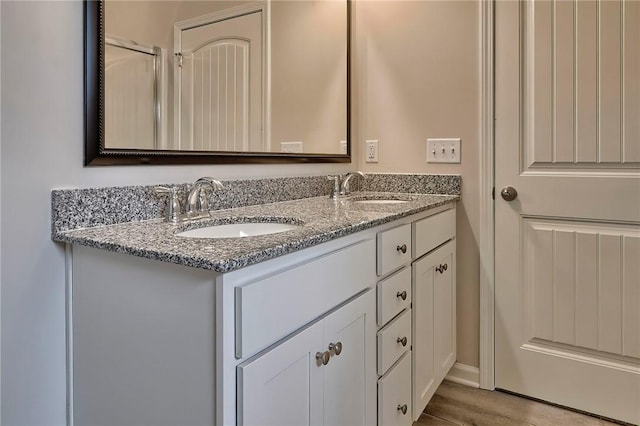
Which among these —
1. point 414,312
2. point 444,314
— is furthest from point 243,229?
point 444,314

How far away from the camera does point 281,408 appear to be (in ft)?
3.08

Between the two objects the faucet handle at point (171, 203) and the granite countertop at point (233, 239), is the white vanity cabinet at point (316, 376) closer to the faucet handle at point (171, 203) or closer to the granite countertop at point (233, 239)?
the granite countertop at point (233, 239)

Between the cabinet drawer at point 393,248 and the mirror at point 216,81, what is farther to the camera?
the cabinet drawer at point 393,248

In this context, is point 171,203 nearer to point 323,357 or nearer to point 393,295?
point 323,357

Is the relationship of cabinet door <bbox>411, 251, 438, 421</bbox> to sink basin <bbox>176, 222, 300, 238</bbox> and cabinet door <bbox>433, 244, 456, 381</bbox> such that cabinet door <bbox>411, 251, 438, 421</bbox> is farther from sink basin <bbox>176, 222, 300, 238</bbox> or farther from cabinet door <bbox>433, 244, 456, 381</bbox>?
sink basin <bbox>176, 222, 300, 238</bbox>

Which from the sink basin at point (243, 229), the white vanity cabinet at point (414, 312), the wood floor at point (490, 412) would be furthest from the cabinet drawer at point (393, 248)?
the wood floor at point (490, 412)

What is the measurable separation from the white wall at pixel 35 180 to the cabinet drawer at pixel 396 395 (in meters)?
0.86

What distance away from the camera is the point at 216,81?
1507 millimetres

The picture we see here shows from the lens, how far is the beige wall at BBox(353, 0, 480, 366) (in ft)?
6.72

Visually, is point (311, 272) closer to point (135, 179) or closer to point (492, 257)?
point (135, 179)

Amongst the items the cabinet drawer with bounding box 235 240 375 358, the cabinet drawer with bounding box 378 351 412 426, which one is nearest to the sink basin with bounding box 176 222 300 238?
the cabinet drawer with bounding box 235 240 375 358

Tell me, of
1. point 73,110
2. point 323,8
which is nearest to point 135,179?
point 73,110

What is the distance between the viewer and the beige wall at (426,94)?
2049 mm

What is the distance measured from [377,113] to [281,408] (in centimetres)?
165
